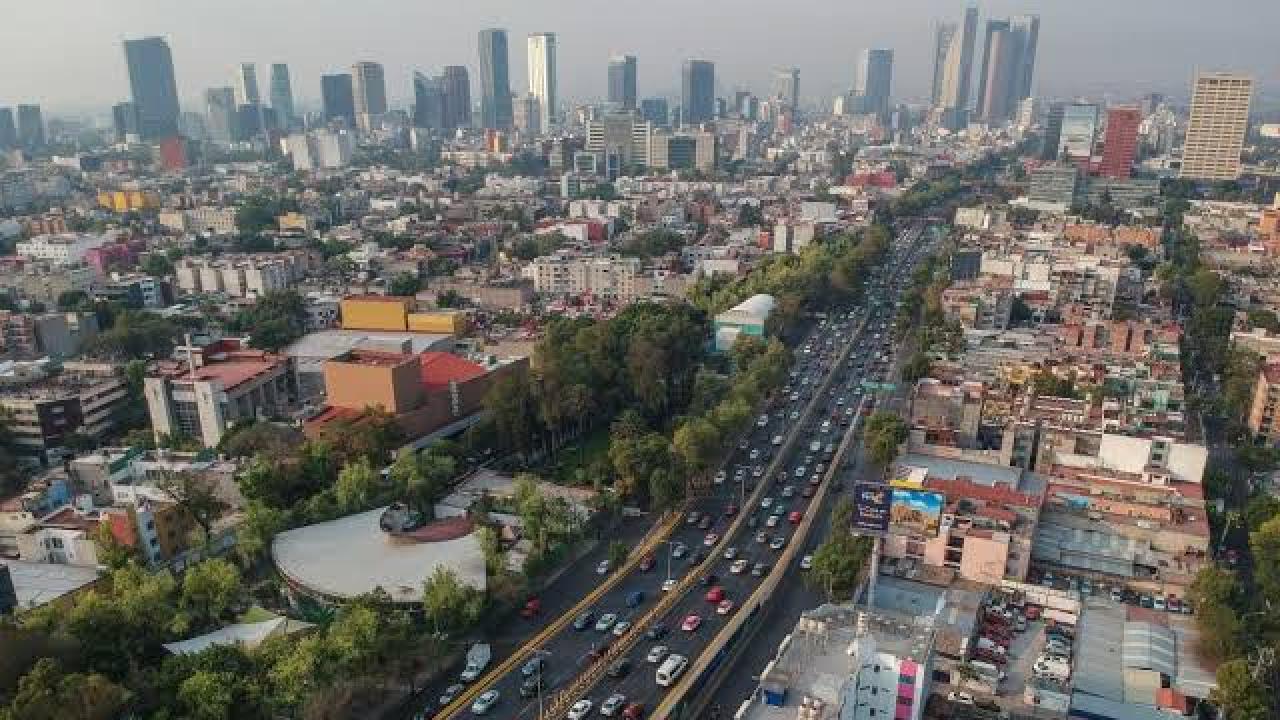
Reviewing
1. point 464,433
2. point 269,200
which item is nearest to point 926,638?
point 464,433

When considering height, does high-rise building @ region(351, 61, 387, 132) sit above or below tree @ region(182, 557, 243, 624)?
above

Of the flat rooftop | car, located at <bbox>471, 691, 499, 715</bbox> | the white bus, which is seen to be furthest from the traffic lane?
the flat rooftop

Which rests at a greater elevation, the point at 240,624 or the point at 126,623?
the point at 126,623

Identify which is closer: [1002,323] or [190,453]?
[190,453]

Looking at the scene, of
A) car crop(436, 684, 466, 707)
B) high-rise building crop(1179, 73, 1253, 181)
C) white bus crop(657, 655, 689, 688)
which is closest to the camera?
car crop(436, 684, 466, 707)

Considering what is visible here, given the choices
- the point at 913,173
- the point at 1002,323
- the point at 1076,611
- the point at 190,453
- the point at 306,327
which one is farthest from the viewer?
the point at 913,173

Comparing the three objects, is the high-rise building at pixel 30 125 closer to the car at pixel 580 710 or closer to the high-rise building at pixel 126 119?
the high-rise building at pixel 126 119

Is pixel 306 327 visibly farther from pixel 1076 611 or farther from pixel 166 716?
pixel 1076 611

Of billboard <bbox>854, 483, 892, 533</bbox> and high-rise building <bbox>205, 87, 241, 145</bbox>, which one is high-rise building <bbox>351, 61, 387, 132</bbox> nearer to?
high-rise building <bbox>205, 87, 241, 145</bbox>
